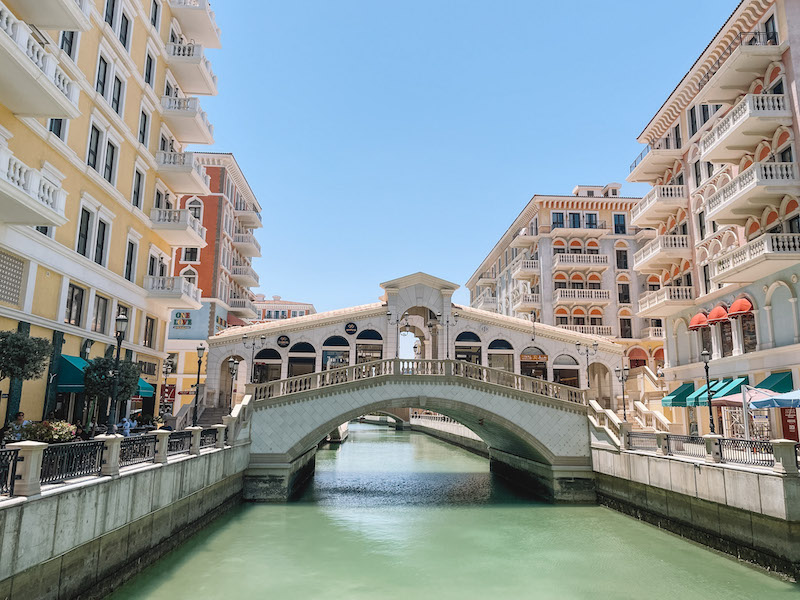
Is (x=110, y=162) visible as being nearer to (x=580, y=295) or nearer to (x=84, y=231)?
(x=84, y=231)

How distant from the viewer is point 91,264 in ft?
70.0

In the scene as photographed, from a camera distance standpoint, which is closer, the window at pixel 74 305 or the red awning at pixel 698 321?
the window at pixel 74 305

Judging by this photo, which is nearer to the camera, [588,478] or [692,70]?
[588,478]

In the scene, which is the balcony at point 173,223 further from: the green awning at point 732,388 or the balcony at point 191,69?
the green awning at point 732,388

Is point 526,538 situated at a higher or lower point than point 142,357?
lower

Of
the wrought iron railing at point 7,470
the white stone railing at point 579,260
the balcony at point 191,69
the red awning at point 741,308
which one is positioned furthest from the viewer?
the white stone railing at point 579,260

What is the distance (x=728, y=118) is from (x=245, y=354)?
95.5 feet

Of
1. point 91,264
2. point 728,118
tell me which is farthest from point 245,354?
point 728,118

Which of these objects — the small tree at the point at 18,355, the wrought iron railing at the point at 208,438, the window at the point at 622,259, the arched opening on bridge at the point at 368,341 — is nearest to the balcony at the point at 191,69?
the arched opening on bridge at the point at 368,341

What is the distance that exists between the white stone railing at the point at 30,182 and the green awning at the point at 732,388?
2488 centimetres

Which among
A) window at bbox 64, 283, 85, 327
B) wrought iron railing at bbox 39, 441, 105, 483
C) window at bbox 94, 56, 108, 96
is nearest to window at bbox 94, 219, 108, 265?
window at bbox 64, 283, 85, 327

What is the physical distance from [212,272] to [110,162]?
1939 centimetres

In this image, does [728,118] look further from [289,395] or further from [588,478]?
[289,395]

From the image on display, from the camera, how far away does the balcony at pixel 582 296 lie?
4678 centimetres
